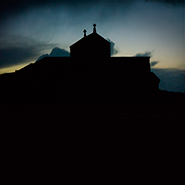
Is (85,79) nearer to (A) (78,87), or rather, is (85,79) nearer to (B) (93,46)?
(A) (78,87)

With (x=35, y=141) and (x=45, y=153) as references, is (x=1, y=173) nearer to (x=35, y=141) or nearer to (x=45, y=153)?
(x=45, y=153)

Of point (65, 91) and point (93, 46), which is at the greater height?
point (93, 46)

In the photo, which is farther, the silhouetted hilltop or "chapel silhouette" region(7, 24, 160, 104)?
"chapel silhouette" region(7, 24, 160, 104)

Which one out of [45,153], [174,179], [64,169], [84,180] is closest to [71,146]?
[45,153]

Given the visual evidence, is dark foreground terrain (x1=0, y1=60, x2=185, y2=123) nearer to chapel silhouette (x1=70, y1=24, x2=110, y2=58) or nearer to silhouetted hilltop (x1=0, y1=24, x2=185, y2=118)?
silhouetted hilltop (x1=0, y1=24, x2=185, y2=118)

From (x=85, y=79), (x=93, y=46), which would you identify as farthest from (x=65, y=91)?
(x=93, y=46)

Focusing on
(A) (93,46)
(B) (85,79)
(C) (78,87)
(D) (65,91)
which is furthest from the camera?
(A) (93,46)

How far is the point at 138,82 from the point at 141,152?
16292 millimetres

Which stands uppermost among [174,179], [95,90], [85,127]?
[95,90]

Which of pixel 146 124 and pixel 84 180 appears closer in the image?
pixel 84 180

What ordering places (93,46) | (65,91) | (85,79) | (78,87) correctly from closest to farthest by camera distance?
(65,91) → (78,87) → (85,79) → (93,46)

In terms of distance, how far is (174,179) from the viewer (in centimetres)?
394

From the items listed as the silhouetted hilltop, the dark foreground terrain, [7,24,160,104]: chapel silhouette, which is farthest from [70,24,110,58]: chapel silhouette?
the dark foreground terrain

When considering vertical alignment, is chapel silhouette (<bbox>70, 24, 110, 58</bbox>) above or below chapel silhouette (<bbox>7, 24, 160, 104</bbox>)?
above
